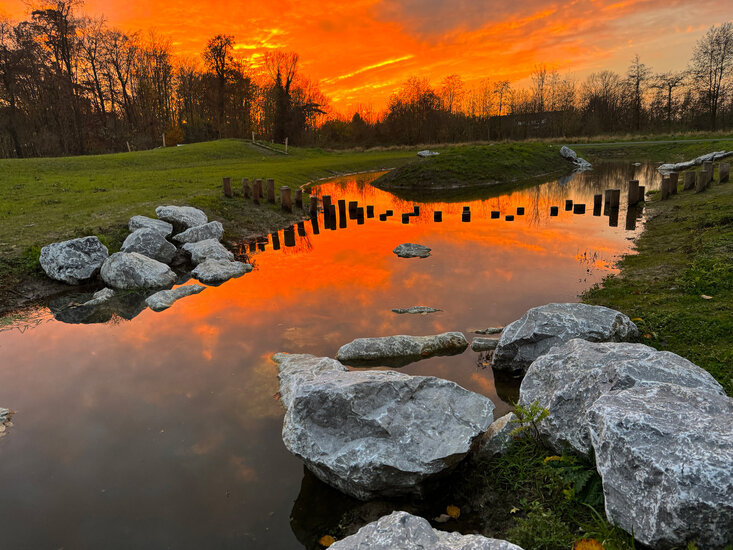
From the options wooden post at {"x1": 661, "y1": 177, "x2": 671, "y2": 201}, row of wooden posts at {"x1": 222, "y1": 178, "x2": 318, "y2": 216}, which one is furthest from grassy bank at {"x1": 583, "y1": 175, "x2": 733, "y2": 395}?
row of wooden posts at {"x1": 222, "y1": 178, "x2": 318, "y2": 216}

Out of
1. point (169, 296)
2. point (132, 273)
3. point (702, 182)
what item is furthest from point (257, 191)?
point (702, 182)

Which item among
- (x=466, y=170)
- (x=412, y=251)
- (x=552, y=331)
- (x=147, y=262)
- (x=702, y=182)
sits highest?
(x=466, y=170)

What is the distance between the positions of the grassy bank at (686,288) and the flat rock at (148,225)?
11956mm

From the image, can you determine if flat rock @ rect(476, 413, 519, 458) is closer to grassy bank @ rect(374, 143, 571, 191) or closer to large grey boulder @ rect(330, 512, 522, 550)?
large grey boulder @ rect(330, 512, 522, 550)

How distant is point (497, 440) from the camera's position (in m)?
5.09

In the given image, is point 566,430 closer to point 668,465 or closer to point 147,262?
point 668,465

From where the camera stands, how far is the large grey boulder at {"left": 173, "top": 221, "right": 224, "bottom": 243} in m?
14.7

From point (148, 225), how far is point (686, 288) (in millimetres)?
13837

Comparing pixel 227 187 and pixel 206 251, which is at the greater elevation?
pixel 227 187

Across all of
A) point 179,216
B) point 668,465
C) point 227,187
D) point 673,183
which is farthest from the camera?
point 673,183

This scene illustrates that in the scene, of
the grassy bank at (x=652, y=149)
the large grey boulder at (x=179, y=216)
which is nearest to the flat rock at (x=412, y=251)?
the large grey boulder at (x=179, y=216)

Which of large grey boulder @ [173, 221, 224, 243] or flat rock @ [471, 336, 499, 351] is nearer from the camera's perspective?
flat rock @ [471, 336, 499, 351]

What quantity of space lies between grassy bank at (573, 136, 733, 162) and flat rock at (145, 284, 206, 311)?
1446 inches

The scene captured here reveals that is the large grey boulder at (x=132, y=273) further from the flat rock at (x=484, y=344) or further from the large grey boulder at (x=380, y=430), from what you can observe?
the large grey boulder at (x=380, y=430)
